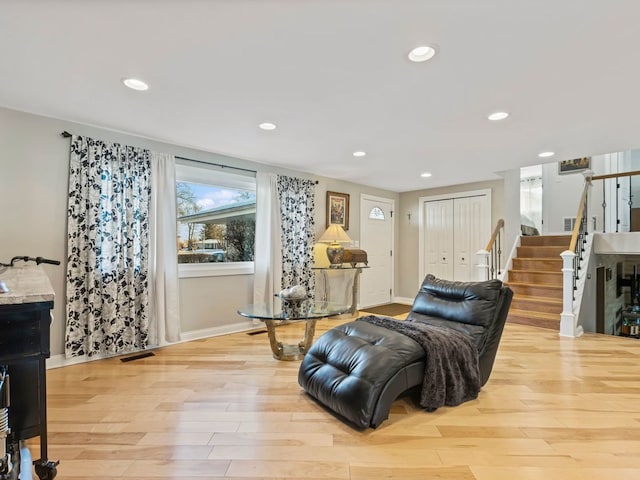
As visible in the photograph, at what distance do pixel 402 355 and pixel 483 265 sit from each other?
368 cm

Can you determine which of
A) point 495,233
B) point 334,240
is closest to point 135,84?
point 334,240

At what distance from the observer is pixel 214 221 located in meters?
4.24

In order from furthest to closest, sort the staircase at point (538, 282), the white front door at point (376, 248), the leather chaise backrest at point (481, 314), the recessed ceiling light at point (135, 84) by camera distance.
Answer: the white front door at point (376, 248) → the staircase at point (538, 282) → the leather chaise backrest at point (481, 314) → the recessed ceiling light at point (135, 84)

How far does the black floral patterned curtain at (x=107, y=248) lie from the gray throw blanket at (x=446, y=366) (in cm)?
265

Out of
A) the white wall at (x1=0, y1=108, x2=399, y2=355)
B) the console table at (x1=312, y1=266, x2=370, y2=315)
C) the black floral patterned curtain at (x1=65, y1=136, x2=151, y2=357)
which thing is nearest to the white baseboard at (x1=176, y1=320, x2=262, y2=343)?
the black floral patterned curtain at (x1=65, y1=136, x2=151, y2=357)

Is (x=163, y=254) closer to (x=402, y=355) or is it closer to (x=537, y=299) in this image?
(x=402, y=355)

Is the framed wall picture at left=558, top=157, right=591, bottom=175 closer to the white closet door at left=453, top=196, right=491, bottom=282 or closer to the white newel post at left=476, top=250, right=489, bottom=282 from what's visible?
the white closet door at left=453, top=196, right=491, bottom=282

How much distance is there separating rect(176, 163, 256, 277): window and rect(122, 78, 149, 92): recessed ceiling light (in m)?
1.46

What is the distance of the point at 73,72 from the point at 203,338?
2913 millimetres

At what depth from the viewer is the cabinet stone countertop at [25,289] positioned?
4.52ft

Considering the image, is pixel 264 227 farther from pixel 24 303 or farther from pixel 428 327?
pixel 24 303

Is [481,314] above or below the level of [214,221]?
below

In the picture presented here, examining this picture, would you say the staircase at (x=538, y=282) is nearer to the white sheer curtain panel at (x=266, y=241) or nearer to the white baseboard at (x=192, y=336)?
the white sheer curtain panel at (x=266, y=241)

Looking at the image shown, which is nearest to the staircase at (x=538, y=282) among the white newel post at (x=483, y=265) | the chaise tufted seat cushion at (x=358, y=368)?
the white newel post at (x=483, y=265)
